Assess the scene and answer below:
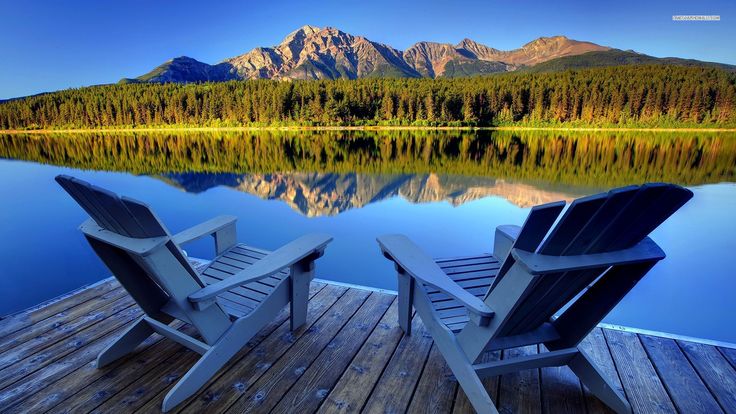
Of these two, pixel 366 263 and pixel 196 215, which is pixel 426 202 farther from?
pixel 196 215

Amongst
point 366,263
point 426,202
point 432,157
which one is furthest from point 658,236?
point 432,157

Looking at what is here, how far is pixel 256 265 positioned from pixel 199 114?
5186 centimetres

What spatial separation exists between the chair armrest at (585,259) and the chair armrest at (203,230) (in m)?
1.86

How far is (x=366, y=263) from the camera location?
4.93 metres

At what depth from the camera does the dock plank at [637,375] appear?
1.68m

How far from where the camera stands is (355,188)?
Result: 32.1 ft

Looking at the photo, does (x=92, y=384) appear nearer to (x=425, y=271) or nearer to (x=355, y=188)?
(x=425, y=271)

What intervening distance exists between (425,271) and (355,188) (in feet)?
26.9

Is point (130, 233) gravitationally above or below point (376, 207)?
above

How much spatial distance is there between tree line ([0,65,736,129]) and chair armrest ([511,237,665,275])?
141 feet

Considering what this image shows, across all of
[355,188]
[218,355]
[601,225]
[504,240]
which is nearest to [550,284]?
[601,225]

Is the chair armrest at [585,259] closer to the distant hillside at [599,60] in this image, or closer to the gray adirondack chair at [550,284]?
the gray adirondack chair at [550,284]

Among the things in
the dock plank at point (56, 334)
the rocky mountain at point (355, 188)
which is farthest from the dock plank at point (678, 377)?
the rocky mountain at point (355, 188)

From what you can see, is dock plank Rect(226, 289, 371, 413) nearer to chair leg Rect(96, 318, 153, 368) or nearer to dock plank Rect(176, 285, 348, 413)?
dock plank Rect(176, 285, 348, 413)
